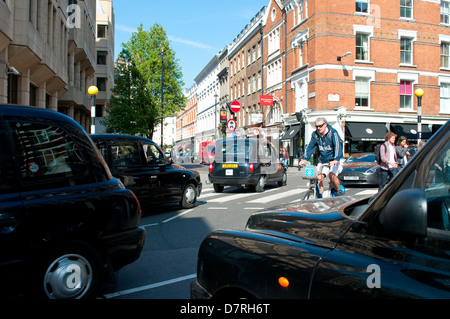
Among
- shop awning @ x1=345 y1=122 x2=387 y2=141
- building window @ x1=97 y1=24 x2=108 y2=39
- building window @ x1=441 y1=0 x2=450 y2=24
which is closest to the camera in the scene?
shop awning @ x1=345 y1=122 x2=387 y2=141

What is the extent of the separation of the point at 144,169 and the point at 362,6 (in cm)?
2809

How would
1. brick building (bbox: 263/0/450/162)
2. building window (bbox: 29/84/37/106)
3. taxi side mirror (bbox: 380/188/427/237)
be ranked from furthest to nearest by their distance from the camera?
brick building (bbox: 263/0/450/162), building window (bbox: 29/84/37/106), taxi side mirror (bbox: 380/188/427/237)

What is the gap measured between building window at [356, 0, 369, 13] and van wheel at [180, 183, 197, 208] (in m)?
26.3

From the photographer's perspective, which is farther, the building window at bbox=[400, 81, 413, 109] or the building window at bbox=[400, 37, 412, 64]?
the building window at bbox=[400, 81, 413, 109]

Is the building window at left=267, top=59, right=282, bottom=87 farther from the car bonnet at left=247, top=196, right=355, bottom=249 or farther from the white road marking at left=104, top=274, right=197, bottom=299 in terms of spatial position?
the car bonnet at left=247, top=196, right=355, bottom=249

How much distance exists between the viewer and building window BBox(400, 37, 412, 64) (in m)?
31.9

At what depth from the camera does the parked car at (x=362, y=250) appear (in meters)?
1.46

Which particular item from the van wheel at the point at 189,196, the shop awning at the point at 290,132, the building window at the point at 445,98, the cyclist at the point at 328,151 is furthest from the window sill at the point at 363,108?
the cyclist at the point at 328,151

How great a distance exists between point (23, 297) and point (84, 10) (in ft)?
102

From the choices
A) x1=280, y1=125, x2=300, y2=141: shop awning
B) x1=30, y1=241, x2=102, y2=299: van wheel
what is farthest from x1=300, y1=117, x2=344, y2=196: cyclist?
x1=280, y1=125, x2=300, y2=141: shop awning

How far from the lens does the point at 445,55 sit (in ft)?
109

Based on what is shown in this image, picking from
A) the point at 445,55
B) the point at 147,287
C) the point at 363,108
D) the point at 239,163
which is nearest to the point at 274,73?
the point at 363,108

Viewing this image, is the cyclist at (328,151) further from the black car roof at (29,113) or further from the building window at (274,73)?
the building window at (274,73)

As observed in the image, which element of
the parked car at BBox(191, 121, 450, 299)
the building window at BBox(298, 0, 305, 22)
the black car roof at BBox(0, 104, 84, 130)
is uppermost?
the building window at BBox(298, 0, 305, 22)
